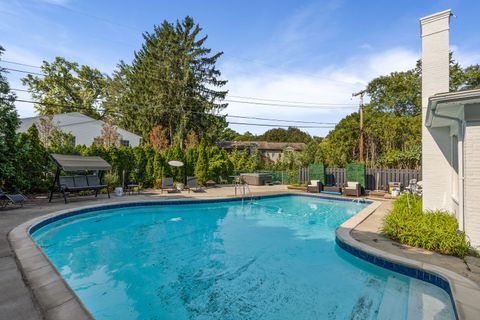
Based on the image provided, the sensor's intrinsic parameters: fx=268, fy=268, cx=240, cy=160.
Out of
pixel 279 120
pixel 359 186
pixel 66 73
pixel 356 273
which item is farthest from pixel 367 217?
pixel 66 73

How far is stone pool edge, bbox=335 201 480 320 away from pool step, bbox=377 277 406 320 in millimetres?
256

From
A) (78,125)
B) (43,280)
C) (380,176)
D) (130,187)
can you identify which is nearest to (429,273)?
(43,280)

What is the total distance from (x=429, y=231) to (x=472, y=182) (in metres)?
1.18

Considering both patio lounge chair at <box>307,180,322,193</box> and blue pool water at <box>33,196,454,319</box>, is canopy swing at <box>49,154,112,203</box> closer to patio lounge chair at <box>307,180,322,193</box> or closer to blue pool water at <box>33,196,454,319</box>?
blue pool water at <box>33,196,454,319</box>

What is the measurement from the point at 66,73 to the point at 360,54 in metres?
34.0

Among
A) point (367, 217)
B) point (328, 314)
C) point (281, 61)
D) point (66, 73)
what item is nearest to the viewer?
point (328, 314)

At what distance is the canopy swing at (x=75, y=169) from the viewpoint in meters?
10.4

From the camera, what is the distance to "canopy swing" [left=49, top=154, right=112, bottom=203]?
1040 centimetres

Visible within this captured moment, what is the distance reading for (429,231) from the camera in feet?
17.0

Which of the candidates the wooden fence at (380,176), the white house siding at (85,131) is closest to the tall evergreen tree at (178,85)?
the white house siding at (85,131)

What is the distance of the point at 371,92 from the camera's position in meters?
34.5

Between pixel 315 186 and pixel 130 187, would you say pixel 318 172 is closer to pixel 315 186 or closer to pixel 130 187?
pixel 315 186

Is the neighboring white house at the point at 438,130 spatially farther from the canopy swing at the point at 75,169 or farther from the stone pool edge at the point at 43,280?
the canopy swing at the point at 75,169

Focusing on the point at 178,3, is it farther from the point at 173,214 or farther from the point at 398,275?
the point at 398,275
